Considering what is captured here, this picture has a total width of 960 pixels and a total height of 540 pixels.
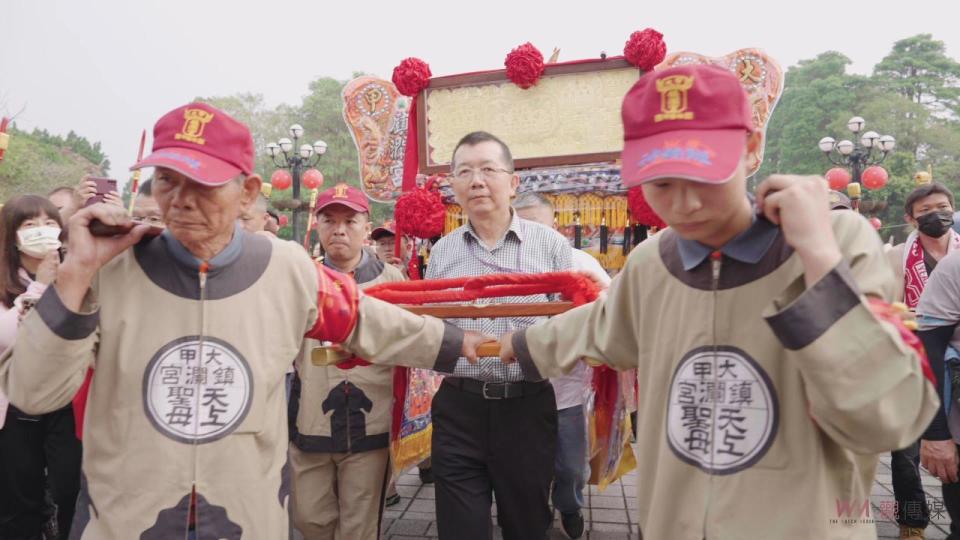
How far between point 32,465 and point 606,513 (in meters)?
3.52

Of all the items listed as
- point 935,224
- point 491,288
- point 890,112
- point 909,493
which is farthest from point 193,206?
point 890,112

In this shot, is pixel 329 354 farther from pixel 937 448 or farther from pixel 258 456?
pixel 937 448

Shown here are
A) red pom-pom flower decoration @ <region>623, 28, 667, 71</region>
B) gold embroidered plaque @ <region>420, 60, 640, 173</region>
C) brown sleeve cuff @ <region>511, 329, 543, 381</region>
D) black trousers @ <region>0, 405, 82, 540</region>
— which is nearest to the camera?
brown sleeve cuff @ <region>511, 329, 543, 381</region>

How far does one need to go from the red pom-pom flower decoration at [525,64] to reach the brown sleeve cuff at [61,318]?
2.69m

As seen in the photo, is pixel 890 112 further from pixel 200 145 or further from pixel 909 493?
pixel 200 145

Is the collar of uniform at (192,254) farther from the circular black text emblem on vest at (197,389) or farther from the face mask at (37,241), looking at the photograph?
the face mask at (37,241)

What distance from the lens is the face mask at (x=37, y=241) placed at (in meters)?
3.36

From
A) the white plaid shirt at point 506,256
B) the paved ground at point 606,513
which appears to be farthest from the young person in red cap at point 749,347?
the paved ground at point 606,513

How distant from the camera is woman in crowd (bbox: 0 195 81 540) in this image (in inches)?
129

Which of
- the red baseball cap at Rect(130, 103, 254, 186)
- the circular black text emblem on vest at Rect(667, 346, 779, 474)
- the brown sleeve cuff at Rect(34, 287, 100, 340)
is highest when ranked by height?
the red baseball cap at Rect(130, 103, 254, 186)

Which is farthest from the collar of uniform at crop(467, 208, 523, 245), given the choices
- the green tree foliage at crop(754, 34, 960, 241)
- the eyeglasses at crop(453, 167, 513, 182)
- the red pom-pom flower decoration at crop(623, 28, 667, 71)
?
the green tree foliage at crop(754, 34, 960, 241)

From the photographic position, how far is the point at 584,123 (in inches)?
150

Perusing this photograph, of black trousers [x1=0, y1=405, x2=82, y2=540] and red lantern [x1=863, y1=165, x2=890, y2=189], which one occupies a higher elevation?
red lantern [x1=863, y1=165, x2=890, y2=189]

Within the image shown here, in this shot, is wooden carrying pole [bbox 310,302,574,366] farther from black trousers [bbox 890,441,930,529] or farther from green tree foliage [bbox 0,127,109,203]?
green tree foliage [bbox 0,127,109,203]
